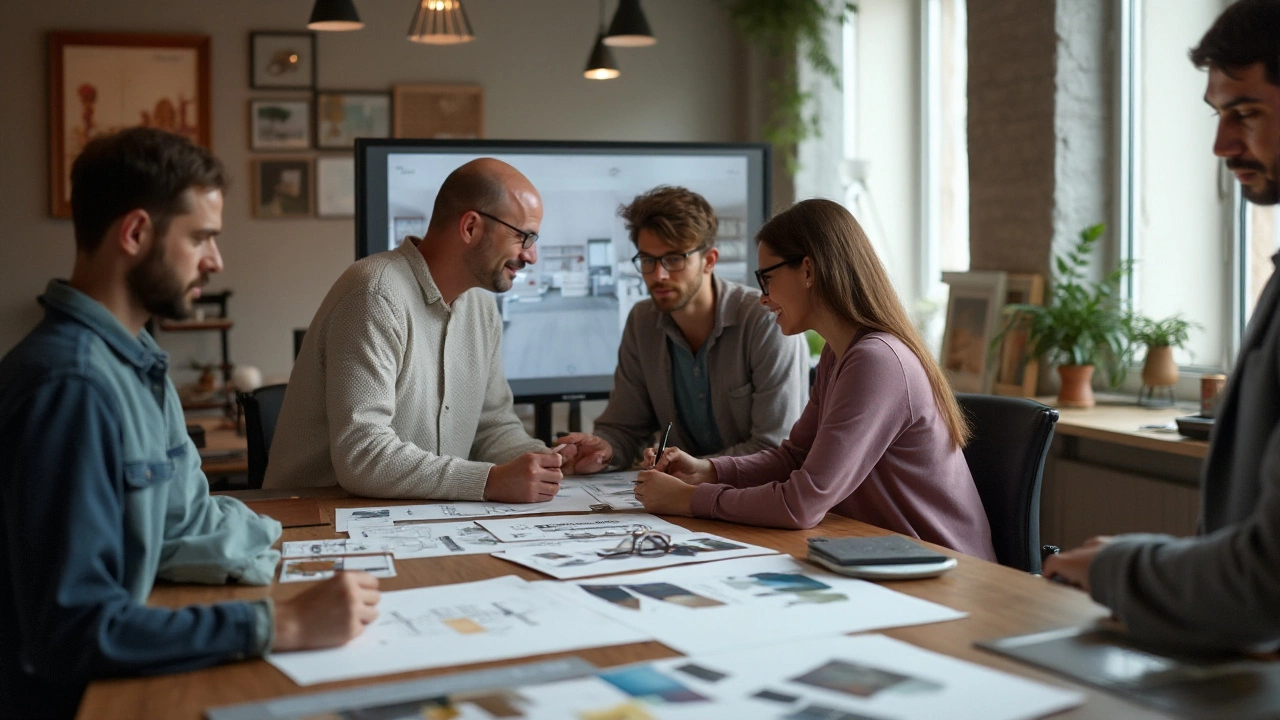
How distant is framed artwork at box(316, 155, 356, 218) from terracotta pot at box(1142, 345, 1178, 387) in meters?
4.21

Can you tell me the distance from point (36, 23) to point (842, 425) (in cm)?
560

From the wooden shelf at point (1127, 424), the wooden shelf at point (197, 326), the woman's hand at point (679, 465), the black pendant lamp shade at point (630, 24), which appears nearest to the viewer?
the woman's hand at point (679, 465)

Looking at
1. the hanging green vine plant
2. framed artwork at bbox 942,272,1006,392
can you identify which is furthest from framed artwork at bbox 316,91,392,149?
framed artwork at bbox 942,272,1006,392

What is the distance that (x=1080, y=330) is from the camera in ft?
12.3

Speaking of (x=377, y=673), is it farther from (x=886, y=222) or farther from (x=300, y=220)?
(x=300, y=220)

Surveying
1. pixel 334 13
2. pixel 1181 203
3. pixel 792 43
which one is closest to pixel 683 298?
pixel 1181 203

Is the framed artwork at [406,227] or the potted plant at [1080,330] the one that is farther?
the potted plant at [1080,330]

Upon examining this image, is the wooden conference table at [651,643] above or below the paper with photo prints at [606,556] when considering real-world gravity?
below

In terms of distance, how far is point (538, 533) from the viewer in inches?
74.8

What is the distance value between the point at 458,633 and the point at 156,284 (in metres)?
0.54

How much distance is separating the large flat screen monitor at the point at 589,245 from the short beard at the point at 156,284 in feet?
6.49

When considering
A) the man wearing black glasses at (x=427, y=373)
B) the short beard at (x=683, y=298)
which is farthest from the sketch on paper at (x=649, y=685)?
the short beard at (x=683, y=298)

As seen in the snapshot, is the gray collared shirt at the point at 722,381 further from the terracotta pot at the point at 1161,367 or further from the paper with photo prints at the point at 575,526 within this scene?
the terracotta pot at the point at 1161,367

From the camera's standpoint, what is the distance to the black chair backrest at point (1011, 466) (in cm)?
216
